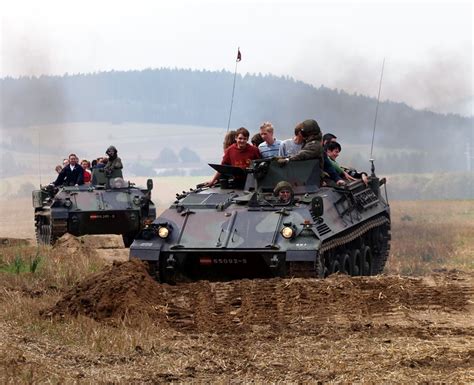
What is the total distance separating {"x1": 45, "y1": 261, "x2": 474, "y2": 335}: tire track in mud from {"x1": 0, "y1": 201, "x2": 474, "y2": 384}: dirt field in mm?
19

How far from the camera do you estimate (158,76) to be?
14012 centimetres

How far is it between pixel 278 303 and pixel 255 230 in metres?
2.50

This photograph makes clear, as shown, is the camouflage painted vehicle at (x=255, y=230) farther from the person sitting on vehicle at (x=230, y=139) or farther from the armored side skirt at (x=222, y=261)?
the person sitting on vehicle at (x=230, y=139)

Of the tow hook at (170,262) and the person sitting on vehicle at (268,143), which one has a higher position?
the person sitting on vehicle at (268,143)

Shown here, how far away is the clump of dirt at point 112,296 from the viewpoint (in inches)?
520

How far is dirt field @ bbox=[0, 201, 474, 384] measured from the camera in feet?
33.8

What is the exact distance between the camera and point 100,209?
87.0 ft

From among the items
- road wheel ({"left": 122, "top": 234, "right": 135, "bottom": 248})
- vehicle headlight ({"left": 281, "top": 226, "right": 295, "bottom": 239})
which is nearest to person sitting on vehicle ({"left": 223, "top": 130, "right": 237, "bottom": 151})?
vehicle headlight ({"left": 281, "top": 226, "right": 295, "bottom": 239})

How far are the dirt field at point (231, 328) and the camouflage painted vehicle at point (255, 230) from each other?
88 centimetres

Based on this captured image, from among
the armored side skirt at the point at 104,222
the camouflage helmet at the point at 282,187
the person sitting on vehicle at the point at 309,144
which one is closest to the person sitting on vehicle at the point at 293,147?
the person sitting on vehicle at the point at 309,144

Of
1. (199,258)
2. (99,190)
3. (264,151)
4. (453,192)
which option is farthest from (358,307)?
(453,192)

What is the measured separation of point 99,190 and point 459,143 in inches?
1451

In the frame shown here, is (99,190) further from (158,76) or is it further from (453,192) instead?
(158,76)

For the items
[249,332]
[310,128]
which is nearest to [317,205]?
[310,128]
